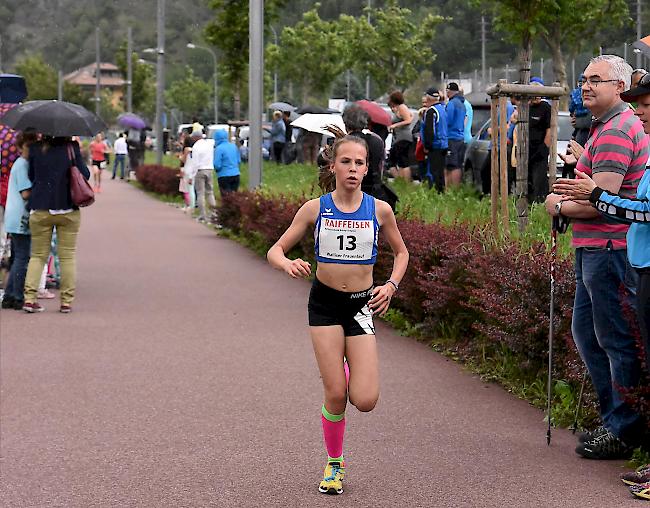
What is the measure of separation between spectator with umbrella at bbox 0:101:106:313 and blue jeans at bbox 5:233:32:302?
0.23 meters

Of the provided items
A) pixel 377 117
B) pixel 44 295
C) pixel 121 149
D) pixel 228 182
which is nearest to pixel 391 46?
pixel 121 149

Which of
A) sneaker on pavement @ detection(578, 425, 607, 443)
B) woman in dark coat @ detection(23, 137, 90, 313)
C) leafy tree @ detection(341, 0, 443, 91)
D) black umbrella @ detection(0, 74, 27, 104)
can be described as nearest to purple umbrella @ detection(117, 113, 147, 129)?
leafy tree @ detection(341, 0, 443, 91)

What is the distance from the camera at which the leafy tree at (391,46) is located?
57.3m

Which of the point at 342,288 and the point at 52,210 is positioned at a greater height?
the point at 342,288

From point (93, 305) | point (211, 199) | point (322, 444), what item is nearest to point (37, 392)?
point (322, 444)

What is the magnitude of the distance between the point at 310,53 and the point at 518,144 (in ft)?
198

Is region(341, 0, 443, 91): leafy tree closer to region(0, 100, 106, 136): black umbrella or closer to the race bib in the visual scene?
region(0, 100, 106, 136): black umbrella

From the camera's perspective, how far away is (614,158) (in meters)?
6.36

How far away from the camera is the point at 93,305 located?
519 inches

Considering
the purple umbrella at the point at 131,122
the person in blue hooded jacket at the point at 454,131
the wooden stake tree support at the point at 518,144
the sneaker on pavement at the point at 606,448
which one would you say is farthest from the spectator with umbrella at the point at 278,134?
the sneaker on pavement at the point at 606,448

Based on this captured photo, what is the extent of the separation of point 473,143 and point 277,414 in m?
13.2

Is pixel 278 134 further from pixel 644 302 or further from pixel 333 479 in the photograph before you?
pixel 644 302

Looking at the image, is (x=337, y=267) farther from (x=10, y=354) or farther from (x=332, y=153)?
(x=10, y=354)

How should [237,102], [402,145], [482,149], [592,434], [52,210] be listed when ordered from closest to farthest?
[592,434] < [52,210] < [482,149] < [402,145] < [237,102]
